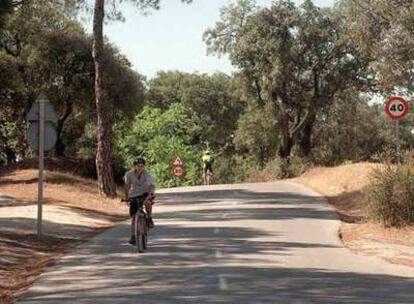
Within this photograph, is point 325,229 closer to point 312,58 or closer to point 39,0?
point 39,0

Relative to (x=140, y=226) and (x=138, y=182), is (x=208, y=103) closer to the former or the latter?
(x=138, y=182)

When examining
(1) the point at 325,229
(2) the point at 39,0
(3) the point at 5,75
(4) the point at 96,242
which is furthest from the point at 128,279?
(2) the point at 39,0

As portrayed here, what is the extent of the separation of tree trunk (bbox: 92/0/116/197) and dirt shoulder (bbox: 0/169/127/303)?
762 millimetres

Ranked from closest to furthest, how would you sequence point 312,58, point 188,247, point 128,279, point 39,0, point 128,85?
point 128,279, point 188,247, point 39,0, point 128,85, point 312,58

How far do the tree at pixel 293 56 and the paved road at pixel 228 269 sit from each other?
74.2 feet

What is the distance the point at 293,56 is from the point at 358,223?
23602 mm

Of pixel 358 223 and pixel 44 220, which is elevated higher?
pixel 44 220

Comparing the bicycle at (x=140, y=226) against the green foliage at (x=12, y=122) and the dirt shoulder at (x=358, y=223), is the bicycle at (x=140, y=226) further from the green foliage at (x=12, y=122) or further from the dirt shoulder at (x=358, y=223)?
the green foliage at (x=12, y=122)

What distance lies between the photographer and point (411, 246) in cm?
1775

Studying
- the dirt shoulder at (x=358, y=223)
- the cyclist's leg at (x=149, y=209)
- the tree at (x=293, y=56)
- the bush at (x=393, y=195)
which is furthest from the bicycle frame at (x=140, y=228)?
the tree at (x=293, y=56)

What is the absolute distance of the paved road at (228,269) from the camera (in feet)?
35.2

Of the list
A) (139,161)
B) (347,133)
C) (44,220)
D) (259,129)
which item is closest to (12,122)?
(259,129)

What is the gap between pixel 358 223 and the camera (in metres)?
22.2

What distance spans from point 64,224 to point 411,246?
9.64m
